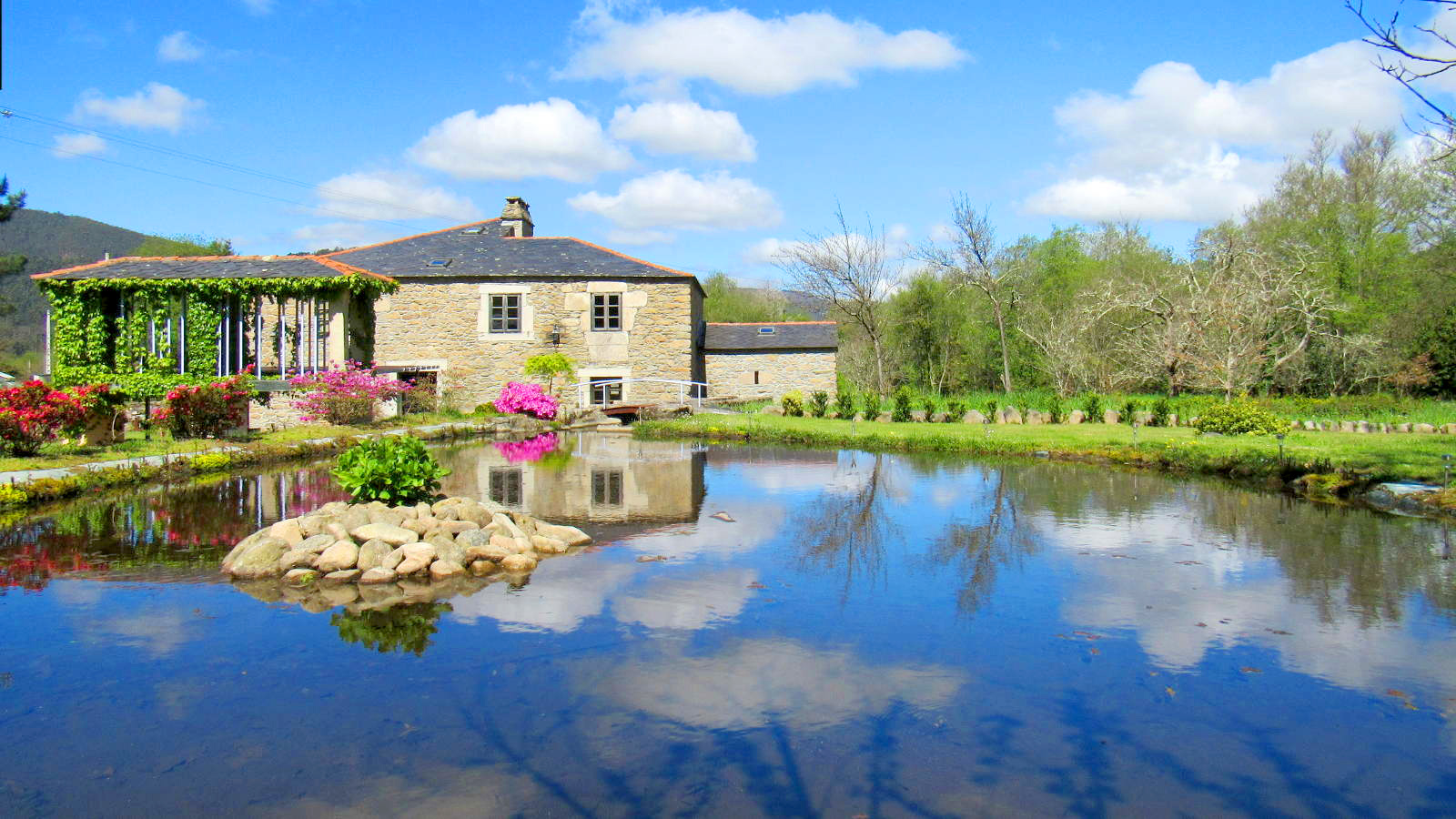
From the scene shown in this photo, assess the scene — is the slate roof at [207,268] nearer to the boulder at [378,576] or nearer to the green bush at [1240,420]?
the boulder at [378,576]

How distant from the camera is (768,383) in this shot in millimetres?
33312

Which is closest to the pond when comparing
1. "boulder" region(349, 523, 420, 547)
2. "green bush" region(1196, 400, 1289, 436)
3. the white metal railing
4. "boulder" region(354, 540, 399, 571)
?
"boulder" region(354, 540, 399, 571)

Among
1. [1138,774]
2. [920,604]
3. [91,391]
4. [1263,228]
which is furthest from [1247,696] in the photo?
[1263,228]

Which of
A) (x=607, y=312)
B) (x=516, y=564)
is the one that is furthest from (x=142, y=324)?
(x=516, y=564)

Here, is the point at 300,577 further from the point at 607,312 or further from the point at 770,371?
the point at 770,371

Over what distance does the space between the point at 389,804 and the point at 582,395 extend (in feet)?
88.5

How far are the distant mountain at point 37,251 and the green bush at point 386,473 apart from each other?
44.9 m

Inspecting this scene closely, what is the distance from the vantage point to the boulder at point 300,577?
7.66 m

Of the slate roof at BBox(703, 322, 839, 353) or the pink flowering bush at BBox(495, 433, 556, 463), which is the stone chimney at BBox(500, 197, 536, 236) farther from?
the pink flowering bush at BBox(495, 433, 556, 463)

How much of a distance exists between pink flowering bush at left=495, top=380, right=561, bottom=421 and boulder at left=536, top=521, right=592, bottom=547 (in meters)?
17.6

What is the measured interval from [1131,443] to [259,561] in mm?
15019

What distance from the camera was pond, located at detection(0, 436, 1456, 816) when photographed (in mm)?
4184

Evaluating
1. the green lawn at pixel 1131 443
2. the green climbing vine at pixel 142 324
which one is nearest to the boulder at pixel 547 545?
the green lawn at pixel 1131 443

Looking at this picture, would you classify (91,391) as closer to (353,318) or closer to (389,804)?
(353,318)
